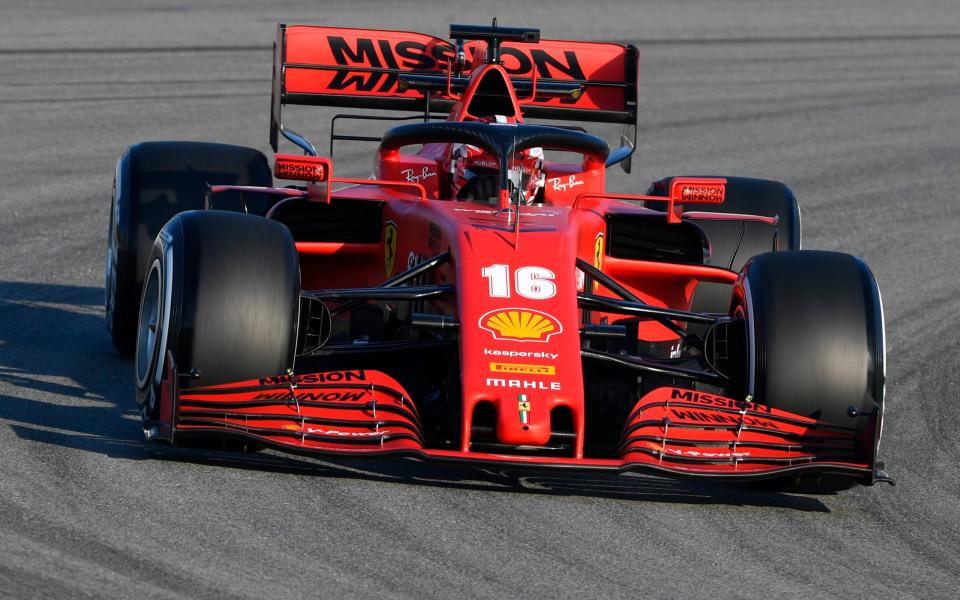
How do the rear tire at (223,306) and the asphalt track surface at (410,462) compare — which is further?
the rear tire at (223,306)

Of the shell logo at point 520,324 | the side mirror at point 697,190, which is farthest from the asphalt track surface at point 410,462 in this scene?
the side mirror at point 697,190

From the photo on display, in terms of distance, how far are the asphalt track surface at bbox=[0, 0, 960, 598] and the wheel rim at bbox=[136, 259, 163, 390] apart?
37 cm

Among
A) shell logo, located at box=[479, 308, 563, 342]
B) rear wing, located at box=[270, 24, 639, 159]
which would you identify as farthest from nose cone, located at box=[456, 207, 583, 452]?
rear wing, located at box=[270, 24, 639, 159]

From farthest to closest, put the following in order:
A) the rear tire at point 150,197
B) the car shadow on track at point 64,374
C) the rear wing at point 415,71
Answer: the rear wing at point 415,71
the rear tire at point 150,197
the car shadow on track at point 64,374

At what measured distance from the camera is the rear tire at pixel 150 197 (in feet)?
31.1

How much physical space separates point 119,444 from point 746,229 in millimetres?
4391

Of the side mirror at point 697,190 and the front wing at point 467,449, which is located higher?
the side mirror at point 697,190

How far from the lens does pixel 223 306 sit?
7195 millimetres

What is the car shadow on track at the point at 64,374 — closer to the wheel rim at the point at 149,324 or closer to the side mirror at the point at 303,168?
the wheel rim at the point at 149,324

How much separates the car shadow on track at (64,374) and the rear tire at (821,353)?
2.83 meters

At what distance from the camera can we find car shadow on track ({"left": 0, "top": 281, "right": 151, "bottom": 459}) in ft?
25.7

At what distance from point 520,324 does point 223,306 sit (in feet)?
4.30

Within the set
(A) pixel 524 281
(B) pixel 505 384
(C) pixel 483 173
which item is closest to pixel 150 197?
(C) pixel 483 173

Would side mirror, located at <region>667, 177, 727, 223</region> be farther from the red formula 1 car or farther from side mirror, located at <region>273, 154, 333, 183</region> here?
side mirror, located at <region>273, 154, 333, 183</region>
